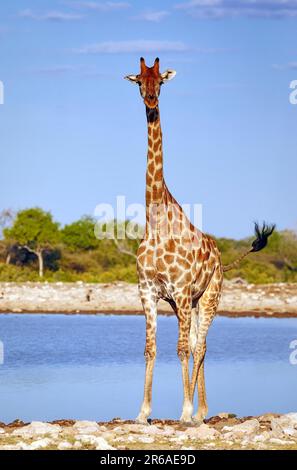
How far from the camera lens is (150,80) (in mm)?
14414

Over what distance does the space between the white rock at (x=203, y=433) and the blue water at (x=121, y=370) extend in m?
2.79

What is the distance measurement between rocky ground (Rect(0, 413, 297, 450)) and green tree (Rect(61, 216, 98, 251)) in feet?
141

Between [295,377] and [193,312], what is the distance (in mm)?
6490

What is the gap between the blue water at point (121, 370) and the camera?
17469 mm

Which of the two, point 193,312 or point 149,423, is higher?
point 193,312

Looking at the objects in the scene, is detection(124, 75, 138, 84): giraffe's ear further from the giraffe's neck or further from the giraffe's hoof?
the giraffe's hoof

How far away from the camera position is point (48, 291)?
40.3 meters

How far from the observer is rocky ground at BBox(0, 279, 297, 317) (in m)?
38.0

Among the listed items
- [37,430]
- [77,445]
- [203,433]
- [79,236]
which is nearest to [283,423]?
[203,433]

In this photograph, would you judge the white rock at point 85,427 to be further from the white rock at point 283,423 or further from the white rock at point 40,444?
the white rock at point 283,423

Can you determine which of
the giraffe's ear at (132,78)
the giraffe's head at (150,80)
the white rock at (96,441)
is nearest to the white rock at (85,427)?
the white rock at (96,441)
